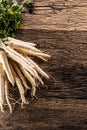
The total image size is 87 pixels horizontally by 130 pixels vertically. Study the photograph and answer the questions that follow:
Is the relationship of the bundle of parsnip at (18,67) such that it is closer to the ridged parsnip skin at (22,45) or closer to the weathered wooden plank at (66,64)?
the ridged parsnip skin at (22,45)

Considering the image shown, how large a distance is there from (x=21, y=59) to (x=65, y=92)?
0.94 ft

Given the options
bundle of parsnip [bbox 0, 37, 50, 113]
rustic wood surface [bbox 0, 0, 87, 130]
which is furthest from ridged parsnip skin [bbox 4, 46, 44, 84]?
rustic wood surface [bbox 0, 0, 87, 130]

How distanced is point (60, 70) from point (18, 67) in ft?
0.74

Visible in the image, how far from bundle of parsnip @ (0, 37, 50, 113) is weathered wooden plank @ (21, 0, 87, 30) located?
0.16 meters

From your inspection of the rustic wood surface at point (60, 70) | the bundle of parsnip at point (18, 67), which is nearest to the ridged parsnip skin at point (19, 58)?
the bundle of parsnip at point (18, 67)

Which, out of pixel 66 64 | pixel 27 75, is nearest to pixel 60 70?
pixel 66 64

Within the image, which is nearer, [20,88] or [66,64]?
[20,88]

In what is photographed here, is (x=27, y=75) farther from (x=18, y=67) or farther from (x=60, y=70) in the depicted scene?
(x=60, y=70)

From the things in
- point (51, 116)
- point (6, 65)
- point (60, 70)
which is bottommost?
point (51, 116)

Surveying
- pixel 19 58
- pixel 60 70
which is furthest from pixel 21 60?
pixel 60 70

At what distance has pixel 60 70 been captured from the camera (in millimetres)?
1797

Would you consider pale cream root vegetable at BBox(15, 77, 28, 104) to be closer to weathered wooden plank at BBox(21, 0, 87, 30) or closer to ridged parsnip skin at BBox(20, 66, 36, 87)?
ridged parsnip skin at BBox(20, 66, 36, 87)

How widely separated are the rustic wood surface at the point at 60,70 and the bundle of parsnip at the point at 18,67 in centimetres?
11

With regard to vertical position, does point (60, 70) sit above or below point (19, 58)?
below
